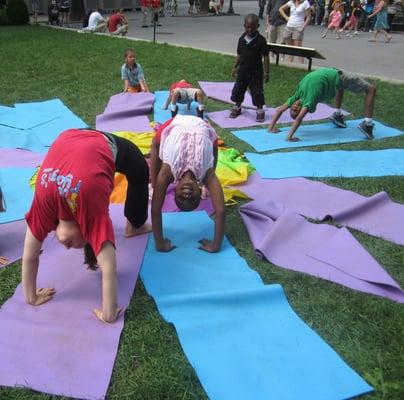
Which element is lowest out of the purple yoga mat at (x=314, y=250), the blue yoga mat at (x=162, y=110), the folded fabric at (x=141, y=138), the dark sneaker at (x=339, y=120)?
the purple yoga mat at (x=314, y=250)

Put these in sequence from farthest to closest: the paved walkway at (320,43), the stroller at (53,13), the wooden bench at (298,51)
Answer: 1. the stroller at (53,13)
2. the paved walkway at (320,43)
3. the wooden bench at (298,51)

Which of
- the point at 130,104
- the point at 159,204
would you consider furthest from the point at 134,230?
the point at 130,104

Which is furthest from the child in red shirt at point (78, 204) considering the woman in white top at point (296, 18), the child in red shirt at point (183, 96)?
the woman in white top at point (296, 18)

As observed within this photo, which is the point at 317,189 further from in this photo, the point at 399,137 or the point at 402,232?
the point at 399,137

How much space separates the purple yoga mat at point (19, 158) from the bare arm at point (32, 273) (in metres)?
2.24

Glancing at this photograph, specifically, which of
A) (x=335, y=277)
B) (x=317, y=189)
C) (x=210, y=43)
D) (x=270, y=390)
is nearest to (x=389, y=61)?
(x=210, y=43)

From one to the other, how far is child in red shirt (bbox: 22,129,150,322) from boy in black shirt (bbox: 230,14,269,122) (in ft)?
13.6

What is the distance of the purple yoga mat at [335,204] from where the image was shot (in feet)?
12.2

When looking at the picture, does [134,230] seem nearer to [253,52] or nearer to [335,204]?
[335,204]

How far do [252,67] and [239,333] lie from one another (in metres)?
4.56

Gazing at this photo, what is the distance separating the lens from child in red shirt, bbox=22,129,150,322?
7.51ft

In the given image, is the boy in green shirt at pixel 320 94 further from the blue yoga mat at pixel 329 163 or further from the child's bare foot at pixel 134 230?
the child's bare foot at pixel 134 230

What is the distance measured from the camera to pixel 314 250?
11.0ft

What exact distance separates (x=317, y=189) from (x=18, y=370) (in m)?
2.90
